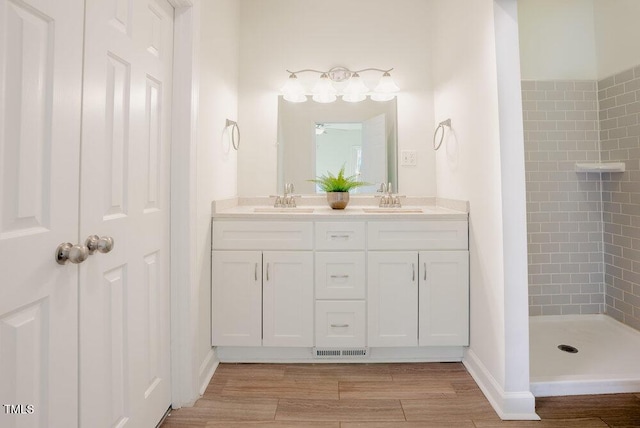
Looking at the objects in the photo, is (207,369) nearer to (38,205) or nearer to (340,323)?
(340,323)

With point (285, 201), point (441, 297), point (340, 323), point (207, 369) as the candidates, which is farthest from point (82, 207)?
point (441, 297)

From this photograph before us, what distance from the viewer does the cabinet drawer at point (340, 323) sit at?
1872mm

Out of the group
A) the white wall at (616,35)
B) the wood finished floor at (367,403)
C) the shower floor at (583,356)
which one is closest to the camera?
the wood finished floor at (367,403)

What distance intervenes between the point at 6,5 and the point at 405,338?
2.07 metres

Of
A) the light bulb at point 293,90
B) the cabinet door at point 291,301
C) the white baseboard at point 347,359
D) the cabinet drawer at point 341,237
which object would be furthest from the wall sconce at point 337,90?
the white baseboard at point 347,359

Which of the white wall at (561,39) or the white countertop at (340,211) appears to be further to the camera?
the white wall at (561,39)

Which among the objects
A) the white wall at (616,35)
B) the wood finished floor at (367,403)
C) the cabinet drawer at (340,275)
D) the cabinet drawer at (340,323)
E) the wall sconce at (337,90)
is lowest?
the wood finished floor at (367,403)

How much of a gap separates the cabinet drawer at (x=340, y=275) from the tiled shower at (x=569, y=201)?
146 cm

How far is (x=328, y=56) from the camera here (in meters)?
2.49

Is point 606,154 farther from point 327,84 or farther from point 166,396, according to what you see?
point 166,396

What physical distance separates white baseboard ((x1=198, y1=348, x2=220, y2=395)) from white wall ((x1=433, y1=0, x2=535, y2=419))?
4.83 ft

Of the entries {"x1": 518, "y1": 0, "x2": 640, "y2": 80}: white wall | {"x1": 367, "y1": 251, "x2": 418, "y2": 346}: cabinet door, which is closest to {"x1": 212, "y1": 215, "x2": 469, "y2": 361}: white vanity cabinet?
{"x1": 367, "y1": 251, "x2": 418, "y2": 346}: cabinet door

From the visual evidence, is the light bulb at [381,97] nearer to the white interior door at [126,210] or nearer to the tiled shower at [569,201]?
the tiled shower at [569,201]

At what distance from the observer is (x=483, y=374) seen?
166 centimetres
